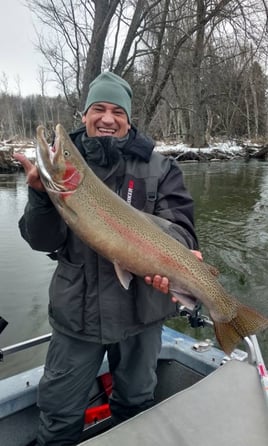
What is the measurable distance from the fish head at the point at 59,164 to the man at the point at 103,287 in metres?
0.09

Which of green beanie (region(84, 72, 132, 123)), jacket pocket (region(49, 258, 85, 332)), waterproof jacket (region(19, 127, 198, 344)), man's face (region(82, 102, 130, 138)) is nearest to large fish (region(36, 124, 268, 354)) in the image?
waterproof jacket (region(19, 127, 198, 344))

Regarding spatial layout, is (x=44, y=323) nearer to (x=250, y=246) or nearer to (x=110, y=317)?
(x=110, y=317)

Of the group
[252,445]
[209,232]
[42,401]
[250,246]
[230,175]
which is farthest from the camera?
[230,175]

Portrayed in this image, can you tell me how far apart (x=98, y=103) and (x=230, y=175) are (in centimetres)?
2049

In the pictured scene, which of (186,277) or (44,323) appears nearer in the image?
(186,277)

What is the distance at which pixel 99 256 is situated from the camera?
2.26 metres

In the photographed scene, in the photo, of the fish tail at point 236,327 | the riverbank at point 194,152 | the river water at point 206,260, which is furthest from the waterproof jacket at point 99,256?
the riverbank at point 194,152

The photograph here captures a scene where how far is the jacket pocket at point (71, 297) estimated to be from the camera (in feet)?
7.29

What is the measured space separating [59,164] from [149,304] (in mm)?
892

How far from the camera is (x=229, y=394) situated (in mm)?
1972

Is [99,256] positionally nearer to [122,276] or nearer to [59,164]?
[122,276]

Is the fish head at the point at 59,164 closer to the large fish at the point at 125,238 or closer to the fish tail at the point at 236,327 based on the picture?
the large fish at the point at 125,238

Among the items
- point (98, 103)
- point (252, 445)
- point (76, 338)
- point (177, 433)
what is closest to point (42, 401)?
point (76, 338)

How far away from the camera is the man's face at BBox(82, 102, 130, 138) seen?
243 cm
